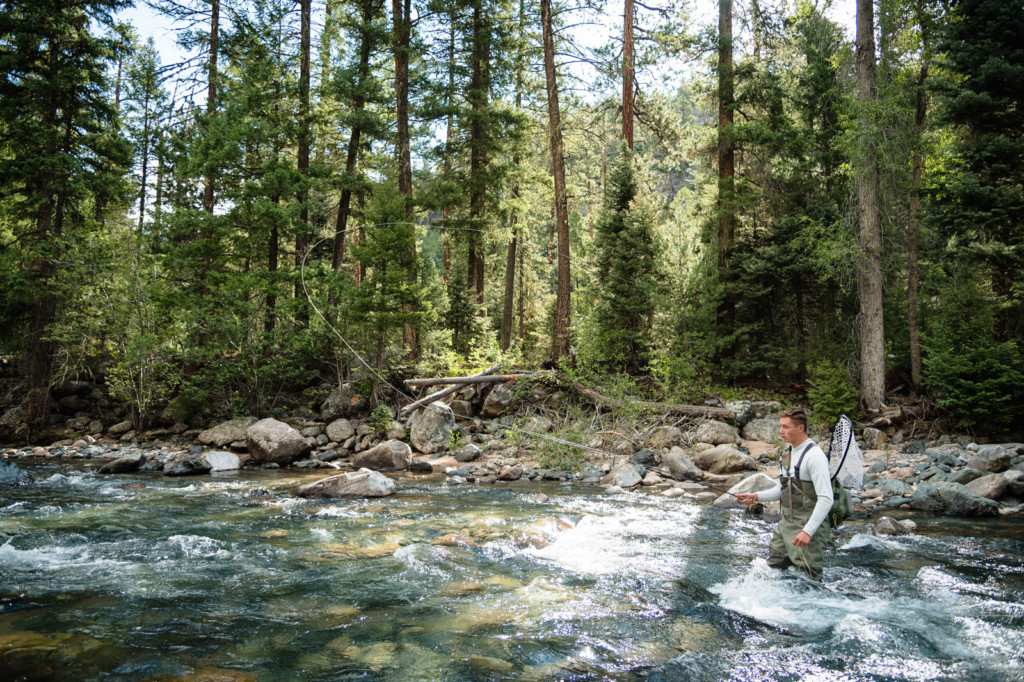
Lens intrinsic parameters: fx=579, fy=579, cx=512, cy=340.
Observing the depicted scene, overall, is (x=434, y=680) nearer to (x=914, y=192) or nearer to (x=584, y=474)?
(x=584, y=474)

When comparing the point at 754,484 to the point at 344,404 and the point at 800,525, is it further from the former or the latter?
the point at 344,404

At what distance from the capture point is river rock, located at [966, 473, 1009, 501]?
8.71 meters

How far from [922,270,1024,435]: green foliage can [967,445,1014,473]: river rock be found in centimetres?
164

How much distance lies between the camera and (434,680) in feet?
11.7

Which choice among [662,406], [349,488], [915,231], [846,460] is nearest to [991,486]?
[846,460]

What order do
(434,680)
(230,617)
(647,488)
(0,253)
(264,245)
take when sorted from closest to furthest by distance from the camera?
(434,680) → (230,617) → (647,488) → (0,253) → (264,245)

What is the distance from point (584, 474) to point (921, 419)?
25.2 feet

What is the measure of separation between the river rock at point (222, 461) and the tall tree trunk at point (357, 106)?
732 cm

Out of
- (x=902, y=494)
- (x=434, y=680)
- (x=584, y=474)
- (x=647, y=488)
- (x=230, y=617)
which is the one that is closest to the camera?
(x=434, y=680)

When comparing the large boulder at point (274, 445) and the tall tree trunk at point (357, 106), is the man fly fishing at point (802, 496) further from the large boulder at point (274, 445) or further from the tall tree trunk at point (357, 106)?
the tall tree trunk at point (357, 106)

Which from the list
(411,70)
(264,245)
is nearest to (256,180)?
(264,245)

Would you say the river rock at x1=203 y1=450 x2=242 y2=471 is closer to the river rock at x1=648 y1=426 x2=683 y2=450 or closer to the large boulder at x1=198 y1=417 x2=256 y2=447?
the large boulder at x1=198 y1=417 x2=256 y2=447

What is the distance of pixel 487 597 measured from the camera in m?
5.12

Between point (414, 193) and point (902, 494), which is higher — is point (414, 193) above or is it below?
above
